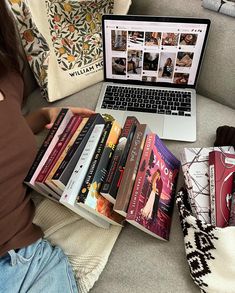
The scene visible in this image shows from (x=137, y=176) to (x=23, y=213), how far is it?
31 centimetres

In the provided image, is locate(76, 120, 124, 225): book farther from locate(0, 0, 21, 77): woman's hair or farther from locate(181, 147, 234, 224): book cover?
locate(0, 0, 21, 77): woman's hair

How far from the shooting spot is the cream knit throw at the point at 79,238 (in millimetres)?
751

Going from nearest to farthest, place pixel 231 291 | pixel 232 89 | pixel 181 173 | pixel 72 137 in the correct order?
pixel 231 291, pixel 72 137, pixel 181 173, pixel 232 89

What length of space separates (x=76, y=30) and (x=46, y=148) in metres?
0.52

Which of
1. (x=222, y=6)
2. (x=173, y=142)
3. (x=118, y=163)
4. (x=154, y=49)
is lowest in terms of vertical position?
(x=173, y=142)

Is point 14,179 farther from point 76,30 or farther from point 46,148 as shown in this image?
point 76,30

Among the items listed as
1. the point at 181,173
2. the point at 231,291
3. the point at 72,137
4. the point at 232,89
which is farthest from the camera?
the point at 232,89

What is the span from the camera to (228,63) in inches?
39.4

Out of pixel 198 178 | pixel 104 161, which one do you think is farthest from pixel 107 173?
pixel 198 178

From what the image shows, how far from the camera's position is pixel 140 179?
2.34 ft

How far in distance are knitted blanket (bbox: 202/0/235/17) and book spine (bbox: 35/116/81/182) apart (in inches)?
22.1

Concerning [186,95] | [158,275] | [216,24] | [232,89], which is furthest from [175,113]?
[158,275]

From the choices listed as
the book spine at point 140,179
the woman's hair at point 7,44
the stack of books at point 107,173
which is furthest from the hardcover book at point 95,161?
the woman's hair at point 7,44

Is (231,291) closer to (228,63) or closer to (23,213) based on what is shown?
(23,213)
